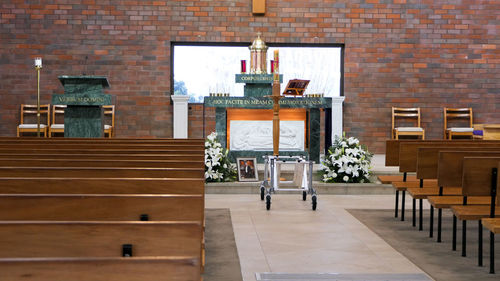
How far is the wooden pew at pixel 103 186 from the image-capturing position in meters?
2.00

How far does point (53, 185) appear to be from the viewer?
200cm

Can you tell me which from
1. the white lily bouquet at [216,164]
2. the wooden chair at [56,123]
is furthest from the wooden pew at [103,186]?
the wooden chair at [56,123]

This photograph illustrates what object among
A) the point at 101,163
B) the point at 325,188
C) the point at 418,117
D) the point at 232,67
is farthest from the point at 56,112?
the point at 101,163

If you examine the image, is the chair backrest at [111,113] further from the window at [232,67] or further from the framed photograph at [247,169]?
the framed photograph at [247,169]

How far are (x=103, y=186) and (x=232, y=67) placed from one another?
9.07m

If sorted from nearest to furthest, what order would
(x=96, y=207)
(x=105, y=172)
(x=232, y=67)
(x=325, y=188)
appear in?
1. (x=96, y=207)
2. (x=105, y=172)
3. (x=325, y=188)
4. (x=232, y=67)

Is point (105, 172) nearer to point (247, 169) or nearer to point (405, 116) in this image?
point (247, 169)

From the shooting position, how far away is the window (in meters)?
10.9

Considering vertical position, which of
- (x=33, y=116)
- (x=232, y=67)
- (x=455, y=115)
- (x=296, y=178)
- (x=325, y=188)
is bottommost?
(x=325, y=188)

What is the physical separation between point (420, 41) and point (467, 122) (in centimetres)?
174

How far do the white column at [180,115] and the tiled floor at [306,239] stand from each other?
3.74 m

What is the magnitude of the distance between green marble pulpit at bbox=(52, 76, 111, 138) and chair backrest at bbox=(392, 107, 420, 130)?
18.5 feet

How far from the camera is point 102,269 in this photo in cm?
116

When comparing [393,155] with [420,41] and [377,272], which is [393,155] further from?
[420,41]
